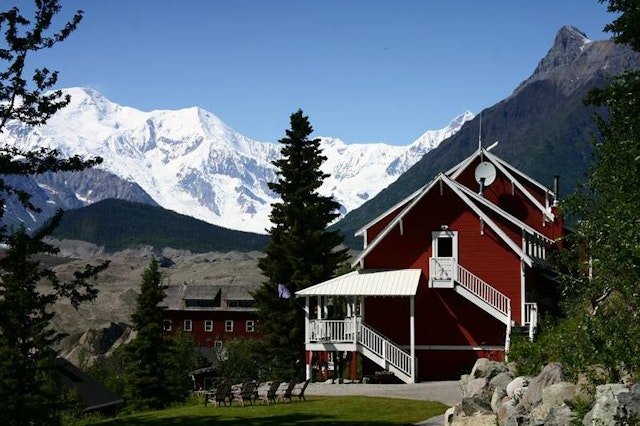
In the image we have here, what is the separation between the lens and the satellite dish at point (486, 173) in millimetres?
44594

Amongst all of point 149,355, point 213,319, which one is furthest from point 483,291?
point 213,319

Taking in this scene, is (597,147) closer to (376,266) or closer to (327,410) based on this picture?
(327,410)

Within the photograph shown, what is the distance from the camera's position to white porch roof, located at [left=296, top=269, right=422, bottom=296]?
38.2 metres

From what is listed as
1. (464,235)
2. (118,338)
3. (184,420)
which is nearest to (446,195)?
(464,235)

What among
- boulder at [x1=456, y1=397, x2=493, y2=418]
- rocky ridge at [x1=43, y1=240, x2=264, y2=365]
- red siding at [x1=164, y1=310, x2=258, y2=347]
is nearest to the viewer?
boulder at [x1=456, y1=397, x2=493, y2=418]

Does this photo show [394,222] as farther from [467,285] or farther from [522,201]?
[522,201]

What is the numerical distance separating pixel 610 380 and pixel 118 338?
93801 millimetres

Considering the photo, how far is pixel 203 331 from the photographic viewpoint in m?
117

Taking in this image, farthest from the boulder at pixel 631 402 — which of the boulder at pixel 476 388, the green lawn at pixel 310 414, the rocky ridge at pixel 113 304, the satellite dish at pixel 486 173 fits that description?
the rocky ridge at pixel 113 304

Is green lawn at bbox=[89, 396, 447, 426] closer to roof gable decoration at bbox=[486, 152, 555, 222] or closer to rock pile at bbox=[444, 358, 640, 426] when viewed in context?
rock pile at bbox=[444, 358, 640, 426]

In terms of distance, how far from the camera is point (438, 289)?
131 feet

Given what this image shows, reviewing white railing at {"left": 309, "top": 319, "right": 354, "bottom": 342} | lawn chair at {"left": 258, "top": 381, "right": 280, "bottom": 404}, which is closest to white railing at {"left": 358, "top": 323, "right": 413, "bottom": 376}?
white railing at {"left": 309, "top": 319, "right": 354, "bottom": 342}

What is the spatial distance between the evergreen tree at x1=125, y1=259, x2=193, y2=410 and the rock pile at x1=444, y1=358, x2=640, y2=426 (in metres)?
36.1

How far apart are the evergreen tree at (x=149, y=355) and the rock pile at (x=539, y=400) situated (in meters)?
36.1
